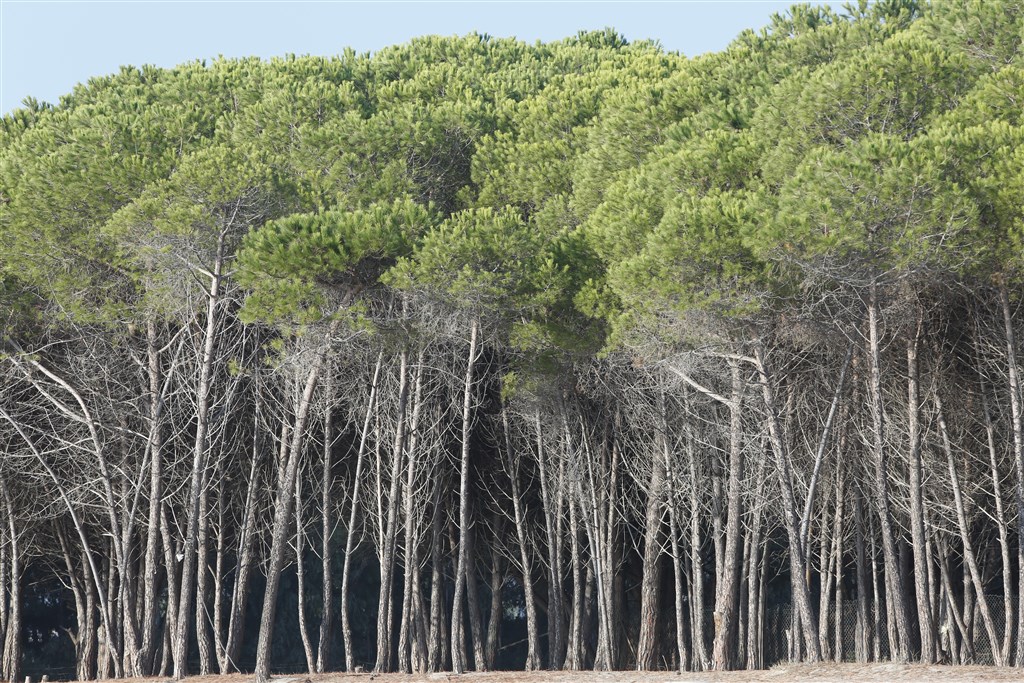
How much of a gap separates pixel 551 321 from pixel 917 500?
4.41 meters

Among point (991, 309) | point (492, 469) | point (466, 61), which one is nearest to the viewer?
point (991, 309)

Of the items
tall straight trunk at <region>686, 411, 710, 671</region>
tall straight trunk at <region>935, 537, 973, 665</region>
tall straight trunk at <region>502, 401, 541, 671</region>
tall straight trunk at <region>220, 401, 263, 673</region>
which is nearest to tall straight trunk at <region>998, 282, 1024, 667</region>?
tall straight trunk at <region>935, 537, 973, 665</region>

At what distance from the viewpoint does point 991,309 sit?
40.8ft

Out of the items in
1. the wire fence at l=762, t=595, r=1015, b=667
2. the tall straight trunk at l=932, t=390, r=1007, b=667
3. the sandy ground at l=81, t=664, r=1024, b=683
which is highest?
the tall straight trunk at l=932, t=390, r=1007, b=667

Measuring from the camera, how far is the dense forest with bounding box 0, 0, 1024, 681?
11414mm

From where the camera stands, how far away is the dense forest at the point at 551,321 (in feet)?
37.4

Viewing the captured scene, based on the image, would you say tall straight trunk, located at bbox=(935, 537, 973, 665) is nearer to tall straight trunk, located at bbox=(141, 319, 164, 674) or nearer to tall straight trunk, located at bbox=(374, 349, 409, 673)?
tall straight trunk, located at bbox=(374, 349, 409, 673)

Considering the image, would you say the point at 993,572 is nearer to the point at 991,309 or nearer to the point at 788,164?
the point at 991,309

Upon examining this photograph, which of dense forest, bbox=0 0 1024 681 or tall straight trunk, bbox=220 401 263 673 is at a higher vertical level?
dense forest, bbox=0 0 1024 681

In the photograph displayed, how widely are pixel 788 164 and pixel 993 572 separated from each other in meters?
8.78

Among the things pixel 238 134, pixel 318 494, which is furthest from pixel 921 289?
pixel 318 494

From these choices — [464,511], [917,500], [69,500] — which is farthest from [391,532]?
[917,500]

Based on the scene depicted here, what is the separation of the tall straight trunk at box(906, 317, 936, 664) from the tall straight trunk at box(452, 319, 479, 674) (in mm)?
4769

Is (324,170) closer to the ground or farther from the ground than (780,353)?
farther from the ground
